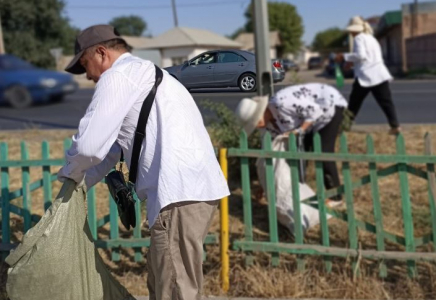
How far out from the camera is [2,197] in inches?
181

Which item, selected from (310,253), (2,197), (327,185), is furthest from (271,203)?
(2,197)

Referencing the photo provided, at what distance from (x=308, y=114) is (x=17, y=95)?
5838 millimetres

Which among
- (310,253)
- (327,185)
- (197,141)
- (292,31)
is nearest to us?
(197,141)

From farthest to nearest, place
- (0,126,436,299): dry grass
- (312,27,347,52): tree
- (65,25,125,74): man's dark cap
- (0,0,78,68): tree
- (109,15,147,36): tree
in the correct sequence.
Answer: (109,15,147,36): tree < (312,27,347,52): tree < (0,0,78,68): tree < (0,126,436,299): dry grass < (65,25,125,74): man's dark cap

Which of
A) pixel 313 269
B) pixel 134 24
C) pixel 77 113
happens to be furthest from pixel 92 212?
pixel 134 24

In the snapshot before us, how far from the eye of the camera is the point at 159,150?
2645 mm

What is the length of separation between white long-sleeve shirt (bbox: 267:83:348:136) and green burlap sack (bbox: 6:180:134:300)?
2.34m

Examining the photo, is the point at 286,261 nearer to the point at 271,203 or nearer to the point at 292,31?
the point at 271,203

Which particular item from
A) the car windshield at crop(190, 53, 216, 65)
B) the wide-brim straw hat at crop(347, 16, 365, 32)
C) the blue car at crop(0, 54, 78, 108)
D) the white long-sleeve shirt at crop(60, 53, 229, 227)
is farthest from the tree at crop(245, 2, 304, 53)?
the white long-sleeve shirt at crop(60, 53, 229, 227)

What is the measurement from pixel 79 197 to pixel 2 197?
187cm

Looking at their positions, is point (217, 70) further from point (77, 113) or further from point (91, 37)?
point (77, 113)

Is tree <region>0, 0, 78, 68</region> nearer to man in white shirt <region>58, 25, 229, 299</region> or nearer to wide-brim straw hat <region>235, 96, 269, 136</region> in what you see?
wide-brim straw hat <region>235, 96, 269, 136</region>

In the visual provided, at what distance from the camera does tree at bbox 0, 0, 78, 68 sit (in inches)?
1118

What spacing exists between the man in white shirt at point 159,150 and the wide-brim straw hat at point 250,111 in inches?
47.2
